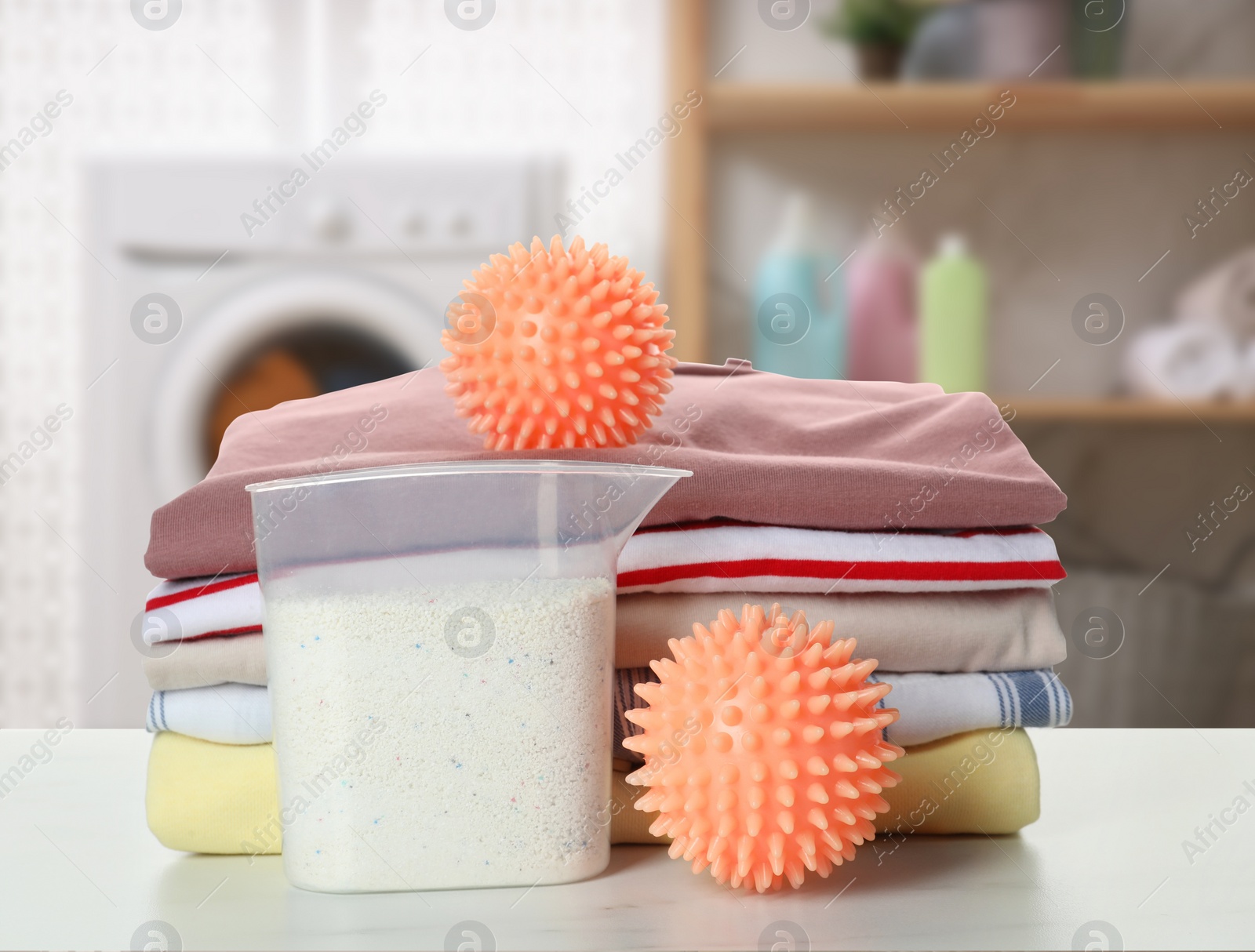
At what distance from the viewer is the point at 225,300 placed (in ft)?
4.82

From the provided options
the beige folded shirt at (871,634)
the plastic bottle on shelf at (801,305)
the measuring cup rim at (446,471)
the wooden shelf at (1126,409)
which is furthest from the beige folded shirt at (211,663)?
the wooden shelf at (1126,409)

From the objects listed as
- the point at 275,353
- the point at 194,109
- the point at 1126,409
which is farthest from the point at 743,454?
the point at 194,109

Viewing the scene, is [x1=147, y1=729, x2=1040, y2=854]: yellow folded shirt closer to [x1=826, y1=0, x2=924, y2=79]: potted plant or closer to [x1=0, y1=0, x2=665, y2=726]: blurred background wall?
[x1=826, y1=0, x2=924, y2=79]: potted plant

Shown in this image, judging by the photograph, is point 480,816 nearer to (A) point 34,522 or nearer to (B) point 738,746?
(B) point 738,746

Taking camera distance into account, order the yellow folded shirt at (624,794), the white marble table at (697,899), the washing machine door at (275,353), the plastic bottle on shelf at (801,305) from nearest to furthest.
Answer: the white marble table at (697,899)
the yellow folded shirt at (624,794)
the washing machine door at (275,353)
the plastic bottle on shelf at (801,305)

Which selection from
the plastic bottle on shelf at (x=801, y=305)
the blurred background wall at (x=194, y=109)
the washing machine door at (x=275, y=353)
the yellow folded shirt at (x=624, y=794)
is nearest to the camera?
the yellow folded shirt at (x=624, y=794)

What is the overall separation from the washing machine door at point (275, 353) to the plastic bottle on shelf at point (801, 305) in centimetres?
48

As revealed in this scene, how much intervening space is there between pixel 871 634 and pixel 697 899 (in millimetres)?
148

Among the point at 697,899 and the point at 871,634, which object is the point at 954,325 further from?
the point at 697,899

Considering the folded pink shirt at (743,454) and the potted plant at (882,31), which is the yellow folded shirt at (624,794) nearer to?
the folded pink shirt at (743,454)

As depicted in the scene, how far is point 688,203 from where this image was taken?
61.5 inches

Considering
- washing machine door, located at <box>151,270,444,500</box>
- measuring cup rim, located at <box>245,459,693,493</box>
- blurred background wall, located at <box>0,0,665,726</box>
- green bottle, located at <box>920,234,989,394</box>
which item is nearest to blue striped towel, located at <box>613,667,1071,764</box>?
measuring cup rim, located at <box>245,459,693,493</box>

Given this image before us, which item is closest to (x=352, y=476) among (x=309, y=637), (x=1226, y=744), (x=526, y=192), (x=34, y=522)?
(x=309, y=637)

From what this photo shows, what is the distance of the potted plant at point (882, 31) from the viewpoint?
1.61 m
